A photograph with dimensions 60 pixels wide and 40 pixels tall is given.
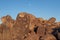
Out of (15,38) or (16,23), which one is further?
(16,23)

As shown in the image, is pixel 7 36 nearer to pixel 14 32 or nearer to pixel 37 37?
pixel 14 32

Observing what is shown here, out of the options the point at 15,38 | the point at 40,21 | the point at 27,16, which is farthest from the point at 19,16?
the point at 15,38

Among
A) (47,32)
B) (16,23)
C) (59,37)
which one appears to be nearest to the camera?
(59,37)

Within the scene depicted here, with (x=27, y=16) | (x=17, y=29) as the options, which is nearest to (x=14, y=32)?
(x=17, y=29)

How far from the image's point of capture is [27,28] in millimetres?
55500

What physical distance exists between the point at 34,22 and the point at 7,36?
10.4 metres

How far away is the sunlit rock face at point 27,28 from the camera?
50.6 meters

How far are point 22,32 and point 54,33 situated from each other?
9500 millimetres

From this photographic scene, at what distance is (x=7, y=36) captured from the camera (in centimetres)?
5375

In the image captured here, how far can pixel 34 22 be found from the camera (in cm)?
5909

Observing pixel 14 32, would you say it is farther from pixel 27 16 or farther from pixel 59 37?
pixel 59 37

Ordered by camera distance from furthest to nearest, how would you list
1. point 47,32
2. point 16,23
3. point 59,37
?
1. point 16,23
2. point 47,32
3. point 59,37

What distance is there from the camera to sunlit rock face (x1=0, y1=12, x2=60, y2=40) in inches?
1993

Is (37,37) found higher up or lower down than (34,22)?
lower down
